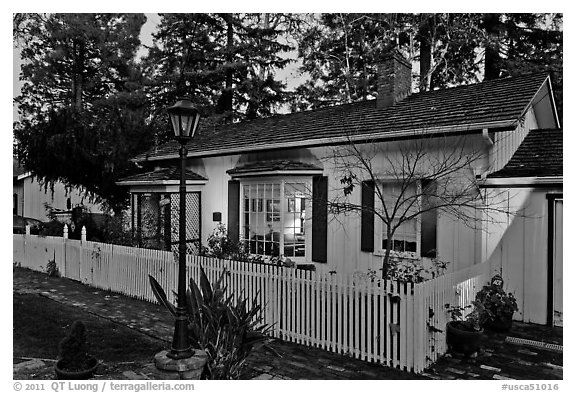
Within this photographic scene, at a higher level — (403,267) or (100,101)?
(100,101)

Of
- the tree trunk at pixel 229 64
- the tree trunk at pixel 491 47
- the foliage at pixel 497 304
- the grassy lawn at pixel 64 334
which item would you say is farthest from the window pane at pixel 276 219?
the tree trunk at pixel 229 64

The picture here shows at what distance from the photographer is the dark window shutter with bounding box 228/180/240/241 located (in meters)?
10.6

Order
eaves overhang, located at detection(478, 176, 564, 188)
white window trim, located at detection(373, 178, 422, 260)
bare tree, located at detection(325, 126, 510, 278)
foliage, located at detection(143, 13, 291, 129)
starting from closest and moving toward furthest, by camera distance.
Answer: eaves overhang, located at detection(478, 176, 564, 188) < bare tree, located at detection(325, 126, 510, 278) < white window trim, located at detection(373, 178, 422, 260) < foliage, located at detection(143, 13, 291, 129)

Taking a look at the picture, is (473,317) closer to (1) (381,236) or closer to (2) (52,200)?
(1) (381,236)

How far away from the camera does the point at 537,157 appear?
788 centimetres

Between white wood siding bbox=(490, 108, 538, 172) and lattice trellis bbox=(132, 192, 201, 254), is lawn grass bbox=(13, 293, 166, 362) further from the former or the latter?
white wood siding bbox=(490, 108, 538, 172)

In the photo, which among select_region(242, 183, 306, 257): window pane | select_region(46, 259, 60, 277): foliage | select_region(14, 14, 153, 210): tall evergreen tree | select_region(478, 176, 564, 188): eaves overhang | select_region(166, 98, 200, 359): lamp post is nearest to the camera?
select_region(166, 98, 200, 359): lamp post

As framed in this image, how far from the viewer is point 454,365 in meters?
5.56

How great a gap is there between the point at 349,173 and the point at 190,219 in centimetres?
488

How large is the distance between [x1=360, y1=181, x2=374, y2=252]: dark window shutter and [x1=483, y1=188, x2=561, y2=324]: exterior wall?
208 centimetres

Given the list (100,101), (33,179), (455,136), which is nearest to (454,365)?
(455,136)

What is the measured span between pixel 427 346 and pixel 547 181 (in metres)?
3.59

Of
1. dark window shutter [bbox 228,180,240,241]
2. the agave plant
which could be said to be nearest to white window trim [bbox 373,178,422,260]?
dark window shutter [bbox 228,180,240,241]

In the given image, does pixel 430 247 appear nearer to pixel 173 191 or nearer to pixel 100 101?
pixel 173 191
